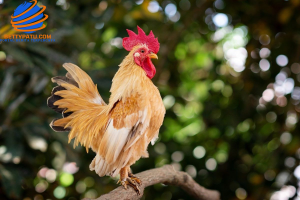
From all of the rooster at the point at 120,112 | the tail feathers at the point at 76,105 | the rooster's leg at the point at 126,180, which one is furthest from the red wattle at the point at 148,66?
the rooster's leg at the point at 126,180

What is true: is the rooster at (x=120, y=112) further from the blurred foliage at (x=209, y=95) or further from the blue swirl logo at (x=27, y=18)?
the blurred foliage at (x=209, y=95)

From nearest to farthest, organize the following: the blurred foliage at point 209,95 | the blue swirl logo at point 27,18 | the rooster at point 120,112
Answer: the rooster at point 120,112 < the blue swirl logo at point 27,18 < the blurred foliage at point 209,95

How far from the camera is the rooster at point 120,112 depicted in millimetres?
907

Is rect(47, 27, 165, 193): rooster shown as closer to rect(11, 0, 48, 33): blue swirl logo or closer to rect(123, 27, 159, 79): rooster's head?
rect(123, 27, 159, 79): rooster's head

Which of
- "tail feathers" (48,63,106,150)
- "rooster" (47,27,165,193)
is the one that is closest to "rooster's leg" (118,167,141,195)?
"rooster" (47,27,165,193)

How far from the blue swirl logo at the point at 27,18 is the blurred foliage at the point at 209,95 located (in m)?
0.36

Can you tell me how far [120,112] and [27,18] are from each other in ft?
2.79

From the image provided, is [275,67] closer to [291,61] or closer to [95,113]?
[291,61]

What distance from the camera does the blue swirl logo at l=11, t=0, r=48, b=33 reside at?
1463 mm

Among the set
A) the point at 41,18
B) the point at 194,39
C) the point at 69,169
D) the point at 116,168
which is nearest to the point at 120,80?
the point at 116,168

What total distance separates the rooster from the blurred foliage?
0.85 metres

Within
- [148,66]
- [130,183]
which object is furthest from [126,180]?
[148,66]

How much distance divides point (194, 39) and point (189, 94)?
0.50 meters

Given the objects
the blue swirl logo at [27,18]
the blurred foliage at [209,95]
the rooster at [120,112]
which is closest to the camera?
the rooster at [120,112]
